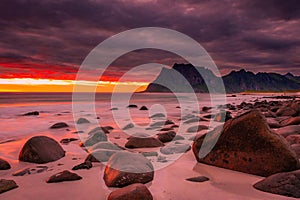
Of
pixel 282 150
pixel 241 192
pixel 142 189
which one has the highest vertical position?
pixel 282 150

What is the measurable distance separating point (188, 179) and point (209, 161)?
3.53ft

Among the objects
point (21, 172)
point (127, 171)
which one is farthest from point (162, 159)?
point (21, 172)

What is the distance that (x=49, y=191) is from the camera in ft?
12.6

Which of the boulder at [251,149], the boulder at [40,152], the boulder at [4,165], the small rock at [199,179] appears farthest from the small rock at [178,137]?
the boulder at [4,165]

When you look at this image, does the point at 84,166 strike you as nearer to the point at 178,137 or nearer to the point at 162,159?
the point at 162,159

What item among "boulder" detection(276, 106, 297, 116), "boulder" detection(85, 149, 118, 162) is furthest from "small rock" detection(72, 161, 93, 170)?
"boulder" detection(276, 106, 297, 116)

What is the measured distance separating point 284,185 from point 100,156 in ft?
12.1

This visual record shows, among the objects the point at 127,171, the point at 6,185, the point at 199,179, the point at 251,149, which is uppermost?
the point at 251,149

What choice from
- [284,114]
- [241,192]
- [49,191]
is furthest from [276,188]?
[284,114]

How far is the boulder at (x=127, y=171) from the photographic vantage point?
4.04 m

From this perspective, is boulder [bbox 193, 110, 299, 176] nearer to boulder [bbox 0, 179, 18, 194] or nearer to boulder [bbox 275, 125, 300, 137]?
boulder [bbox 275, 125, 300, 137]

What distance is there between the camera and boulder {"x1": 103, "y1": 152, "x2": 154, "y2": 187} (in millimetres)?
4035

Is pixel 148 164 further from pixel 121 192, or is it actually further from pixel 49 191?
pixel 49 191

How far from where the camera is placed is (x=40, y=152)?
554 centimetres
